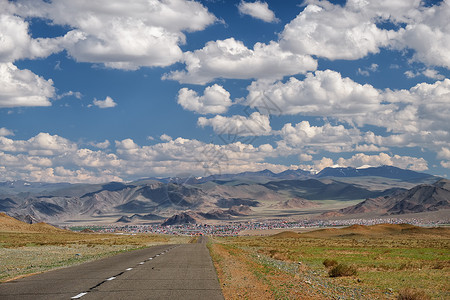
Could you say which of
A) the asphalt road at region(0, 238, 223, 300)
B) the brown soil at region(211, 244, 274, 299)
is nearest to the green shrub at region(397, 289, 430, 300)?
the brown soil at region(211, 244, 274, 299)

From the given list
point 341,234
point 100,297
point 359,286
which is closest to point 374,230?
point 341,234

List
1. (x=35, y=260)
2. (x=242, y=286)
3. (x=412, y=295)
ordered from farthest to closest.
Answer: (x=35, y=260)
(x=242, y=286)
(x=412, y=295)

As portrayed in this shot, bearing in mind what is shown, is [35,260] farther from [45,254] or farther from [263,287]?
[263,287]

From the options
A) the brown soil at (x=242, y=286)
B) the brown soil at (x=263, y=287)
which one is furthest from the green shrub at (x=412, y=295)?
the brown soil at (x=242, y=286)

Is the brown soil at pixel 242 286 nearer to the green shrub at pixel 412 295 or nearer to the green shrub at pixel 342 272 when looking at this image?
the green shrub at pixel 412 295

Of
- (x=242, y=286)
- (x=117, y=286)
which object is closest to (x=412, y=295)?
(x=242, y=286)

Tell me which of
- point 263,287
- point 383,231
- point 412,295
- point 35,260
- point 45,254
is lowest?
point 383,231

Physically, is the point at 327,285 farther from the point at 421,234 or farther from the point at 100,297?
the point at 421,234

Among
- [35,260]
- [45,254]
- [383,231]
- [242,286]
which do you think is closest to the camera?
[242,286]

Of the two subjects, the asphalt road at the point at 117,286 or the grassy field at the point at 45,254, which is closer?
the asphalt road at the point at 117,286

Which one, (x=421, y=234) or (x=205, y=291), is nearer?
(x=205, y=291)

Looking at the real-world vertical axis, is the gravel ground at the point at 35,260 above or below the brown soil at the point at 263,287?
below

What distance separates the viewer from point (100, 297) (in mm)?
17625

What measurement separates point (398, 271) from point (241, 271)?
13.2 m
